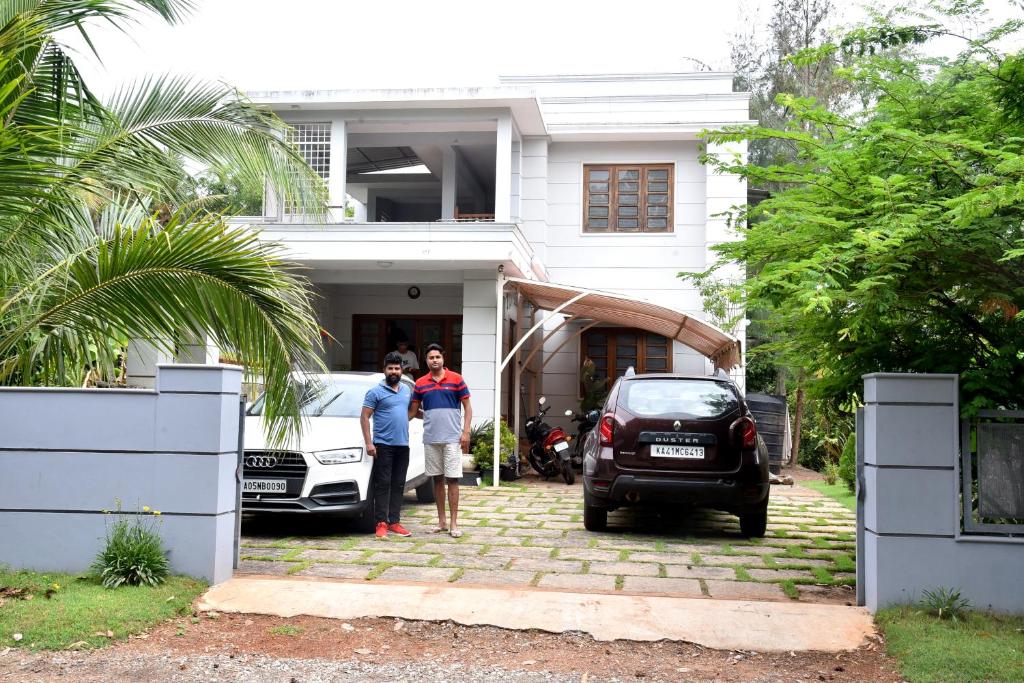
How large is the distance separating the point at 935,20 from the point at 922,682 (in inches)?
164

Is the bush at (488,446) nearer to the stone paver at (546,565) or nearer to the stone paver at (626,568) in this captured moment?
the stone paver at (546,565)

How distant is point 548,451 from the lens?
1394 cm

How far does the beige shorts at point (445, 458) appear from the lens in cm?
844

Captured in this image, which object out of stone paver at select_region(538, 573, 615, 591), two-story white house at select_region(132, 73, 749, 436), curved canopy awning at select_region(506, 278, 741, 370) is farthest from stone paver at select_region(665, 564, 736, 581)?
two-story white house at select_region(132, 73, 749, 436)

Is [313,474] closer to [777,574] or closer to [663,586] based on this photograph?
[663,586]

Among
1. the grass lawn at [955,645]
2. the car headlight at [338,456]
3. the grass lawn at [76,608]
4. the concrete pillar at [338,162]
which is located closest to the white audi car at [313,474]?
the car headlight at [338,456]

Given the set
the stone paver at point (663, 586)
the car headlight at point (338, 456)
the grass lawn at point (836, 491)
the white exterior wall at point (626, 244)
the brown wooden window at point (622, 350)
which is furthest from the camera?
the brown wooden window at point (622, 350)

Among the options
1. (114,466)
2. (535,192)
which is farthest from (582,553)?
(535,192)

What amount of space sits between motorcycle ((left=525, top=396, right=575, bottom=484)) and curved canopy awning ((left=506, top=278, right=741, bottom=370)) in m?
1.80

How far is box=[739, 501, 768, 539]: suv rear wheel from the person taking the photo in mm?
8680

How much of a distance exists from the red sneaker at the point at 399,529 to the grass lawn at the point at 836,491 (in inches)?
235

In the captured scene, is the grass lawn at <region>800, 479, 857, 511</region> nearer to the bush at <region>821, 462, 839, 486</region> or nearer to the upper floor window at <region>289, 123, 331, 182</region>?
the bush at <region>821, 462, 839, 486</region>

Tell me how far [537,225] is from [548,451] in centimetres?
542

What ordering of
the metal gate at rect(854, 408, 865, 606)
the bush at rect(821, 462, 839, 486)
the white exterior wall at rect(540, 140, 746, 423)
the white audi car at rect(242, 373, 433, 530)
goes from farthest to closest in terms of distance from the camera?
the white exterior wall at rect(540, 140, 746, 423)
the bush at rect(821, 462, 839, 486)
the white audi car at rect(242, 373, 433, 530)
the metal gate at rect(854, 408, 865, 606)
